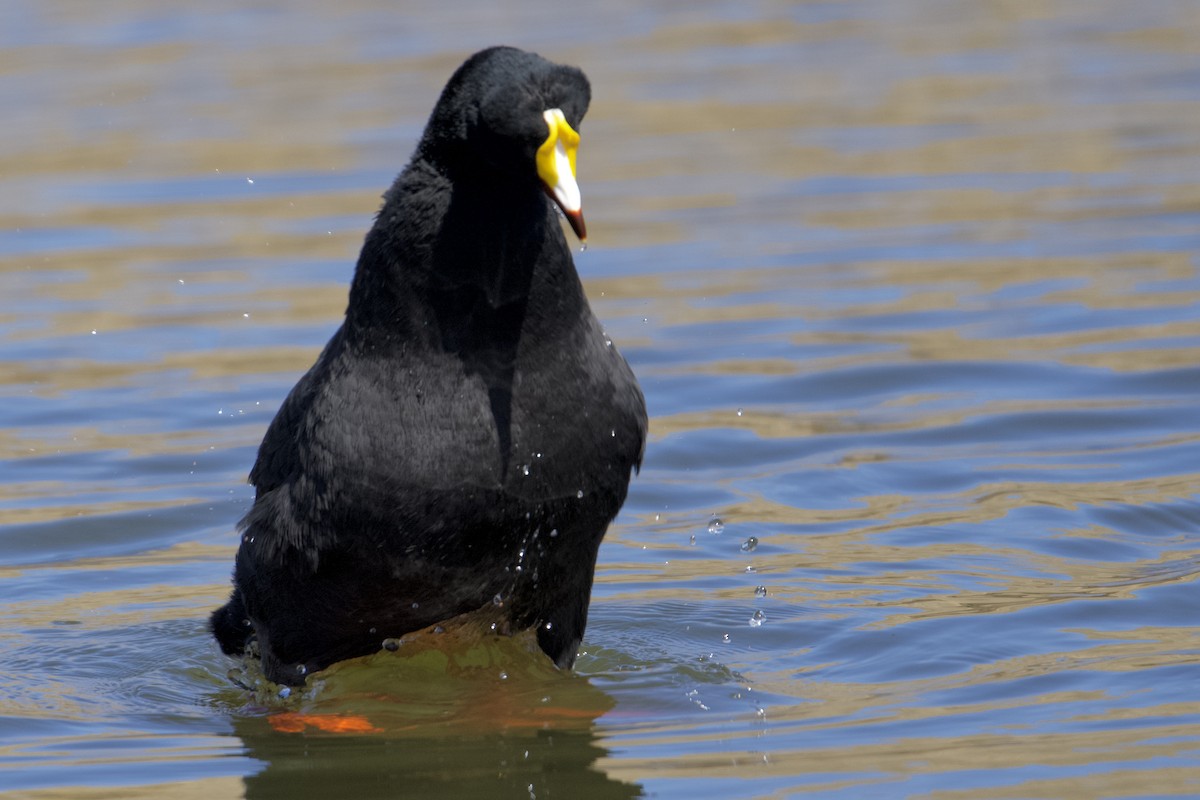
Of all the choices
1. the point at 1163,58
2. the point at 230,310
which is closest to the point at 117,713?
the point at 230,310

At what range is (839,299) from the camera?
10477mm

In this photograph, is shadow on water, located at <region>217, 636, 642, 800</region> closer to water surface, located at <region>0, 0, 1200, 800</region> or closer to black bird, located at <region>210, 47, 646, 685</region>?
water surface, located at <region>0, 0, 1200, 800</region>

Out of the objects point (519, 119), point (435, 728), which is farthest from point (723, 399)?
point (519, 119)

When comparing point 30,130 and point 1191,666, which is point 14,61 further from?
point 1191,666

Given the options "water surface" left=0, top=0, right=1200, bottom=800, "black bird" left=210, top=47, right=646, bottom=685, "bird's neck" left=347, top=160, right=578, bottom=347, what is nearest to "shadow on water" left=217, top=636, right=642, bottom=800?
"water surface" left=0, top=0, right=1200, bottom=800

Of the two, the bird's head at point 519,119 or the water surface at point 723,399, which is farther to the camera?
the water surface at point 723,399

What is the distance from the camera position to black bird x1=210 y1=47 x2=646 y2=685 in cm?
524

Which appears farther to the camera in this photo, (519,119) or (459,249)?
(459,249)

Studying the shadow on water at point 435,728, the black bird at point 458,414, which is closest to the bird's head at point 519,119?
the black bird at point 458,414

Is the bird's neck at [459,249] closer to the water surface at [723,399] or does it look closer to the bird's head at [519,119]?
the bird's head at [519,119]

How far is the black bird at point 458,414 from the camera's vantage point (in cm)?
524

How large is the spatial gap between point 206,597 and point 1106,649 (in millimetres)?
3086

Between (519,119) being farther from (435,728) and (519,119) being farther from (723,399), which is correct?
(723,399)

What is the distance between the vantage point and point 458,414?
526 cm
